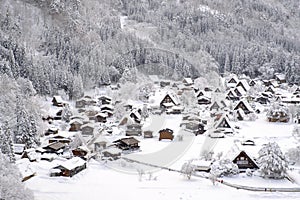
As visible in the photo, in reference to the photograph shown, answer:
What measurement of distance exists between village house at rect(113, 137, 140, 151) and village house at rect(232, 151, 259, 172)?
5.10 metres

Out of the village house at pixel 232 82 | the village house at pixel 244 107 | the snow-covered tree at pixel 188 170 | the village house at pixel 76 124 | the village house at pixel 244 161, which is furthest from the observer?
the village house at pixel 232 82

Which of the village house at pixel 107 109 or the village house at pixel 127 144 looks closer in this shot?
the village house at pixel 127 144

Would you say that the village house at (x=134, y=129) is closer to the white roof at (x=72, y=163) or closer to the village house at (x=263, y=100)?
the white roof at (x=72, y=163)

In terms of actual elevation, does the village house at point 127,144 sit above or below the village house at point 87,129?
below

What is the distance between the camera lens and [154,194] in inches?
534

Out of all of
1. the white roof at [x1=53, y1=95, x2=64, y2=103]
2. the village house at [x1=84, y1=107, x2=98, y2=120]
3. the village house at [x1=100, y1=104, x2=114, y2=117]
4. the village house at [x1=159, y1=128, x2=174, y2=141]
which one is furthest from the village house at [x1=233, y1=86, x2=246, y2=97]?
the village house at [x1=159, y1=128, x2=174, y2=141]

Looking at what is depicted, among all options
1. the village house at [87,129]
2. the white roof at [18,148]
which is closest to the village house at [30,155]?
the white roof at [18,148]

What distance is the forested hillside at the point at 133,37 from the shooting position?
10.1 meters

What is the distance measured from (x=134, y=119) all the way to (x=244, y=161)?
9895mm

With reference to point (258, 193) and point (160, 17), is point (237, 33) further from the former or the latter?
point (258, 193)

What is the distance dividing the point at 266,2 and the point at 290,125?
182 feet

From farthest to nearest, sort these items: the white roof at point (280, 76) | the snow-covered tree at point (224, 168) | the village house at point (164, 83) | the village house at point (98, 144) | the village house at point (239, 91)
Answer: the white roof at point (280, 76)
the village house at point (164, 83)
the village house at point (239, 91)
the village house at point (98, 144)
the snow-covered tree at point (224, 168)

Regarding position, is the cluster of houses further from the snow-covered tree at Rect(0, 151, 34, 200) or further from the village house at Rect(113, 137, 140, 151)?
the snow-covered tree at Rect(0, 151, 34, 200)

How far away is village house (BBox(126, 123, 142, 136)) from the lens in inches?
902
